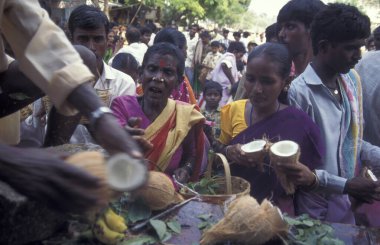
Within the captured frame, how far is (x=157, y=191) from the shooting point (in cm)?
233

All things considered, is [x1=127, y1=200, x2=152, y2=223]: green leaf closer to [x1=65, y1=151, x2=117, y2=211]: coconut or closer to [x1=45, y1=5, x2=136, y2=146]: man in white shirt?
[x1=65, y1=151, x2=117, y2=211]: coconut

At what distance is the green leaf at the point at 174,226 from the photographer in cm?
233

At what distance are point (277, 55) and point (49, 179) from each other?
Result: 1.96 m

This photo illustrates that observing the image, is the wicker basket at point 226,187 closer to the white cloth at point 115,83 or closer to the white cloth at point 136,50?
the white cloth at point 115,83

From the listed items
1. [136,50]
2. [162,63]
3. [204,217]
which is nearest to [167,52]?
[162,63]

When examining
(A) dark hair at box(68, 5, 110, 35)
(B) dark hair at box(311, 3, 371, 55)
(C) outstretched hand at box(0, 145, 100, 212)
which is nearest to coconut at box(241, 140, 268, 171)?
(B) dark hair at box(311, 3, 371, 55)

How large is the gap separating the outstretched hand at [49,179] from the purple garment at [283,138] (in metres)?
1.64

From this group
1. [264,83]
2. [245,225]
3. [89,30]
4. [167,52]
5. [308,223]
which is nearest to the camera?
[245,225]

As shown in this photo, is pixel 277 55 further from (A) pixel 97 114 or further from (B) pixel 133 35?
(B) pixel 133 35

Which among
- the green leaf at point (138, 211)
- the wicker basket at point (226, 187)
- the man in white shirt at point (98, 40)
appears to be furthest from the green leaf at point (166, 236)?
the man in white shirt at point (98, 40)

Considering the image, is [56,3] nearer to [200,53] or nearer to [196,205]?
[200,53]

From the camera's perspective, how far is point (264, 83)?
3.01m

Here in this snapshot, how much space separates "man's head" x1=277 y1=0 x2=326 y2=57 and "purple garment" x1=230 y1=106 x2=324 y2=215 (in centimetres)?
93

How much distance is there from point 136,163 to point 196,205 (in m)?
1.06
